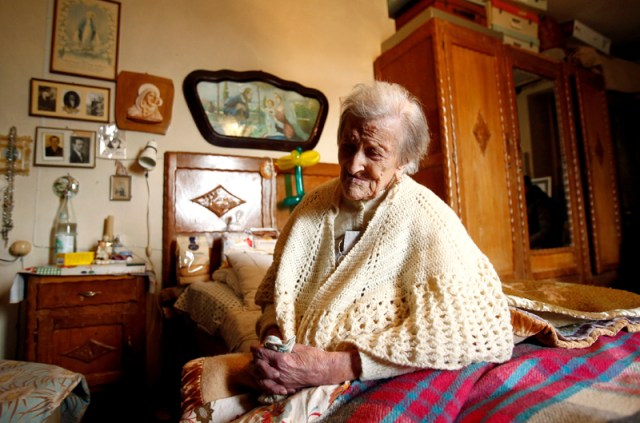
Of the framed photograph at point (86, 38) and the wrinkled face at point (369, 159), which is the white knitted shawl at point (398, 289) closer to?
the wrinkled face at point (369, 159)

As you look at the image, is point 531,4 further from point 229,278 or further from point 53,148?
point 53,148

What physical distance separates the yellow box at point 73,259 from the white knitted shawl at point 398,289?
1258 mm

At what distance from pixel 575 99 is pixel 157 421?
448cm

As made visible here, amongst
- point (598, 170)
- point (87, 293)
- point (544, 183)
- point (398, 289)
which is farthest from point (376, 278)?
point (598, 170)

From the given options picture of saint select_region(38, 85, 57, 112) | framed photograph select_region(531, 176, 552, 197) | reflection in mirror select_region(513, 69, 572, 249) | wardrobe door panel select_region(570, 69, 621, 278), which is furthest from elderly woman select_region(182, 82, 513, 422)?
wardrobe door panel select_region(570, 69, 621, 278)

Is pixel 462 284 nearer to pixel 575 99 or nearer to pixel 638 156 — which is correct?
pixel 575 99

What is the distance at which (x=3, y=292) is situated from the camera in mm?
1990

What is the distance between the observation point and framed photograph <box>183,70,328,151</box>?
250 cm

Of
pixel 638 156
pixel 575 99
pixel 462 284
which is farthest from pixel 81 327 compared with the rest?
pixel 638 156

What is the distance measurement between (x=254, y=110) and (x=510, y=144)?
210cm

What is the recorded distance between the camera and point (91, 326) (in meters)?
1.77

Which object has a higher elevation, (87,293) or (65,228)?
(65,228)

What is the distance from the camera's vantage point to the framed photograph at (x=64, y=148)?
2105mm

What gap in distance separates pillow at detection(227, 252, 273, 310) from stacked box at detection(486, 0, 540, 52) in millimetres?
2835
